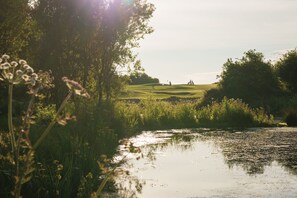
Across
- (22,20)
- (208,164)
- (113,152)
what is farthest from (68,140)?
(22,20)

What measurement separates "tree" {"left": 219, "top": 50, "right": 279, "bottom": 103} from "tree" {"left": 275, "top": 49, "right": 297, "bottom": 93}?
283 cm

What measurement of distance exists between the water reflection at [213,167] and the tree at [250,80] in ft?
60.1

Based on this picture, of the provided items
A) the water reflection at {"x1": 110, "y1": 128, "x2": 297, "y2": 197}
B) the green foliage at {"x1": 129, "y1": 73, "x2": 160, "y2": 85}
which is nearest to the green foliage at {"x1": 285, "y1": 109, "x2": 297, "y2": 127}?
the water reflection at {"x1": 110, "y1": 128, "x2": 297, "y2": 197}

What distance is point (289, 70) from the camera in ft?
137

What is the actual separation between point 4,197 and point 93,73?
1590 centimetres

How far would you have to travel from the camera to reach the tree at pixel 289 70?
4097 centimetres

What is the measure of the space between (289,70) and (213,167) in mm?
31930

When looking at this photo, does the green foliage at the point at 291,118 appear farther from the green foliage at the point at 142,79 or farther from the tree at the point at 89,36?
the green foliage at the point at 142,79

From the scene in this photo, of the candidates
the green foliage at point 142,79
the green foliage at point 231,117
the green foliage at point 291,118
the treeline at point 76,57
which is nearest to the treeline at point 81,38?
the treeline at point 76,57

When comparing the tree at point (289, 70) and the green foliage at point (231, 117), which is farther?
the tree at point (289, 70)

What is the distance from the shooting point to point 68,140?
36.3ft

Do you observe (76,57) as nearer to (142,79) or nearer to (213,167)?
(213,167)

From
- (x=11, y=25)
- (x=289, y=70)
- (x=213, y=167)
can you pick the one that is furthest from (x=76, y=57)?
(x=289, y=70)

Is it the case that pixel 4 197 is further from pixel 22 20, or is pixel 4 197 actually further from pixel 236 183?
pixel 22 20
